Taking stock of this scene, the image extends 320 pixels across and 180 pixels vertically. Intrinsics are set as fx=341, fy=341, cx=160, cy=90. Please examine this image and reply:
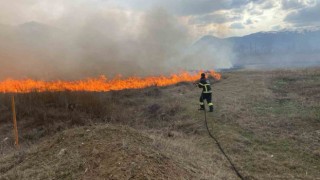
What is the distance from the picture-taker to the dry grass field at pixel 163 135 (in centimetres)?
691

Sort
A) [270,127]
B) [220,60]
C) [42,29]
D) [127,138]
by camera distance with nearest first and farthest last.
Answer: [127,138]
[270,127]
[42,29]
[220,60]

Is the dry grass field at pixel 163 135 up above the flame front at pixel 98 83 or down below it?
below

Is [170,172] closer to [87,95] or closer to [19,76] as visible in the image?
[87,95]

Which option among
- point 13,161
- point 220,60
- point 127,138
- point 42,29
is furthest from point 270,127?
point 220,60

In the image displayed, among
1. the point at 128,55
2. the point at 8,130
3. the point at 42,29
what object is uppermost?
the point at 42,29

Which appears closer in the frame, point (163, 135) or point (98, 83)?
→ point (163, 135)

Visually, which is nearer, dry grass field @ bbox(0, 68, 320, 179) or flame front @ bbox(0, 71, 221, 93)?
dry grass field @ bbox(0, 68, 320, 179)

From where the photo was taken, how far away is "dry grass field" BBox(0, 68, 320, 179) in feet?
22.7

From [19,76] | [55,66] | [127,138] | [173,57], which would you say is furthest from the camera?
[173,57]

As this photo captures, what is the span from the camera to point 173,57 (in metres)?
46.2

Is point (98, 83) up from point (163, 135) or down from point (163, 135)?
up

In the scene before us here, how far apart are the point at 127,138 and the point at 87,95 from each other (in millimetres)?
12267

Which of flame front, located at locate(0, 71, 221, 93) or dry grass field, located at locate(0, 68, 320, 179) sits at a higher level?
flame front, located at locate(0, 71, 221, 93)

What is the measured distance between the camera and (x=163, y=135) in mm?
12500
